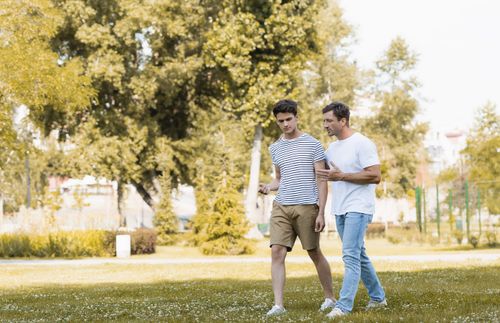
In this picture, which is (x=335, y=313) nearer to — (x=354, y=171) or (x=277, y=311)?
(x=277, y=311)

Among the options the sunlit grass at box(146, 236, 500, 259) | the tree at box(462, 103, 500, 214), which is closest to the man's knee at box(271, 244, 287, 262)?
the sunlit grass at box(146, 236, 500, 259)

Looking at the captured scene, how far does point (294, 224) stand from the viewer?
8453mm

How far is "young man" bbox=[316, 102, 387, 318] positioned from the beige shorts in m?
0.27

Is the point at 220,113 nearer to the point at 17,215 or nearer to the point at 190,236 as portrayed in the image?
the point at 190,236

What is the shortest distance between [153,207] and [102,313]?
103ft

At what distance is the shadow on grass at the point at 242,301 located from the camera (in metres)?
7.98

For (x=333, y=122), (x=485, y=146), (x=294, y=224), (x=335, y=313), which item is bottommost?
(x=335, y=313)

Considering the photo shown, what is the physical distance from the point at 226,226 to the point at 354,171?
64.4 ft

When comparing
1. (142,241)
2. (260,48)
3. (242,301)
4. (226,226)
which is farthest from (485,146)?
(242,301)

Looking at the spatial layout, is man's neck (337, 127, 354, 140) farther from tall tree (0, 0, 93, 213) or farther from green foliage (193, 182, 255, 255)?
green foliage (193, 182, 255, 255)

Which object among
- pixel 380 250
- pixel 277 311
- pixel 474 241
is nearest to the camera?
pixel 277 311

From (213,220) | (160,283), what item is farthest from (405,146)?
(160,283)

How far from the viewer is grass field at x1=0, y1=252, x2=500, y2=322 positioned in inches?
320

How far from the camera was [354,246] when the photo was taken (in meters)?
7.99
